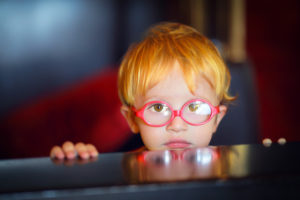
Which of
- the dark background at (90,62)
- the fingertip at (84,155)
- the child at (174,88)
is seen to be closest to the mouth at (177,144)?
the child at (174,88)

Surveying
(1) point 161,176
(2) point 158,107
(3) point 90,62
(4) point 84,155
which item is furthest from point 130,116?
(3) point 90,62

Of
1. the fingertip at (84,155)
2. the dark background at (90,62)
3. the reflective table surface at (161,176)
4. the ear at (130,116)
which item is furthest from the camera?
the dark background at (90,62)

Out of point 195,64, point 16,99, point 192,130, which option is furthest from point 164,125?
→ point 16,99

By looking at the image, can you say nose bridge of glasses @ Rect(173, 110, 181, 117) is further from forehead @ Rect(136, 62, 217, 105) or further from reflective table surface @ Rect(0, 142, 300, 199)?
reflective table surface @ Rect(0, 142, 300, 199)

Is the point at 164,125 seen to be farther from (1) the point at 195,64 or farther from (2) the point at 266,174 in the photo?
(2) the point at 266,174

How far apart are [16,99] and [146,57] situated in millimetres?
3611

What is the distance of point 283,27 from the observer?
3.34 m

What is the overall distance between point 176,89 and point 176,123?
0.08 metres

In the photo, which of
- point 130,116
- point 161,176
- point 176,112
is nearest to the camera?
point 161,176

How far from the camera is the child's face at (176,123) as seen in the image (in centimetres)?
97

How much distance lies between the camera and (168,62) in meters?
1.00

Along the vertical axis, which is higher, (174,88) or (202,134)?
(174,88)

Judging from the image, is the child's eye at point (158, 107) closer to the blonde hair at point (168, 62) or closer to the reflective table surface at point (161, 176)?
the blonde hair at point (168, 62)

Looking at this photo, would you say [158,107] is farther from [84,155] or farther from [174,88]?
[84,155]
